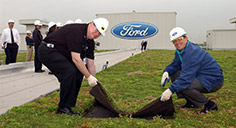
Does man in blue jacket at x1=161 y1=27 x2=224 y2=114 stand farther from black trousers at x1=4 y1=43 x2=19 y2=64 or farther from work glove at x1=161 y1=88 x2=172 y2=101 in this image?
black trousers at x1=4 y1=43 x2=19 y2=64

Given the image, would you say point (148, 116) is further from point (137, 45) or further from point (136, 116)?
point (137, 45)

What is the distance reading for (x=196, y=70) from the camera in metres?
3.54

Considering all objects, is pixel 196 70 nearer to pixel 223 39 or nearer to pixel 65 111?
pixel 65 111

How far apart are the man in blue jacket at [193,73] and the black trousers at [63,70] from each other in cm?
147

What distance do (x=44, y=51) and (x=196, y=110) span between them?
287 cm

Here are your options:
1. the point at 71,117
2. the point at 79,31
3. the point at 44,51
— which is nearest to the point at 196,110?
the point at 71,117

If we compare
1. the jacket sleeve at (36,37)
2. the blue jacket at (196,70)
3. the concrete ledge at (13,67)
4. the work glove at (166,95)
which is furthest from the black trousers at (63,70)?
the concrete ledge at (13,67)

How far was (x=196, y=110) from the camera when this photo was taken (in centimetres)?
405

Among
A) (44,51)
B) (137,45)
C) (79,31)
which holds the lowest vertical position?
(137,45)

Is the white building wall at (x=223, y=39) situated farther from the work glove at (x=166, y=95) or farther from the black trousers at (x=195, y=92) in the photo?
the work glove at (x=166, y=95)

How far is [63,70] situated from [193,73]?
6.79 ft

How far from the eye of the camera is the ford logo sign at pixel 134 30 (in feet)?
129

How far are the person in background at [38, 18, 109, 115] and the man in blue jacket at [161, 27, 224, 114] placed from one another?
121 cm

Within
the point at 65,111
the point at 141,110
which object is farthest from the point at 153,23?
the point at 65,111
